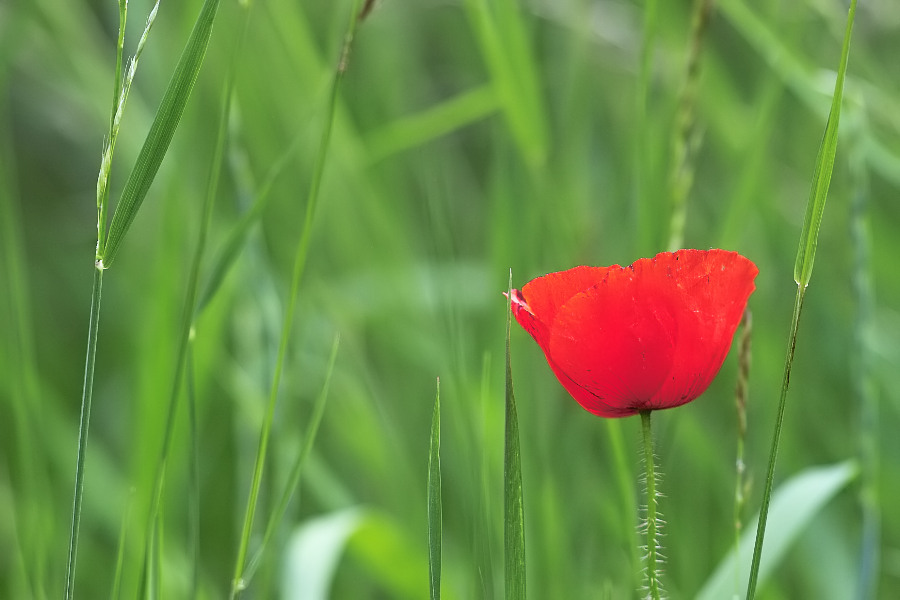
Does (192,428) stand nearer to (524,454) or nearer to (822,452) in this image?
(524,454)

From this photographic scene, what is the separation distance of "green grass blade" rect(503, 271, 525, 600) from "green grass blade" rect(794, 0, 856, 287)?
9cm

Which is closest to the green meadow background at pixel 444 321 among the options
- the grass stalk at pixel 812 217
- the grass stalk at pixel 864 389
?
the grass stalk at pixel 864 389

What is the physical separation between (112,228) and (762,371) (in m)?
0.73

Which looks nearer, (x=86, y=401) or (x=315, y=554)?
(x=86, y=401)

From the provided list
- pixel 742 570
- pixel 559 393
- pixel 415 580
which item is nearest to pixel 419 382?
pixel 559 393

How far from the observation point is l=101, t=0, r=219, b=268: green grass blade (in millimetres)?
292

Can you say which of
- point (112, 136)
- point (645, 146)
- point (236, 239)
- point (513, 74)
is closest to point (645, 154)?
point (645, 146)

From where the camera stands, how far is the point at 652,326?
1.02 ft

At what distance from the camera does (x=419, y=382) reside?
934 millimetres

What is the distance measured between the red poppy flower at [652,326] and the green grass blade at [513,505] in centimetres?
3

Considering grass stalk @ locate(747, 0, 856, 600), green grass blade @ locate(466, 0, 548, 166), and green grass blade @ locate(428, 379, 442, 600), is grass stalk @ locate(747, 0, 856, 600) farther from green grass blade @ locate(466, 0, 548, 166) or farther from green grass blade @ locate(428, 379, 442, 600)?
green grass blade @ locate(466, 0, 548, 166)

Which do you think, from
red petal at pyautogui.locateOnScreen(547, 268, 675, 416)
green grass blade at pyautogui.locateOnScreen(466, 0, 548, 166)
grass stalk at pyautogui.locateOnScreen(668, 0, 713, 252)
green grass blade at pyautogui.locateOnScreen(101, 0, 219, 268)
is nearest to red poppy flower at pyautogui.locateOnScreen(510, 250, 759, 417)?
red petal at pyautogui.locateOnScreen(547, 268, 675, 416)

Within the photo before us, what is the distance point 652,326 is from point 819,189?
70mm

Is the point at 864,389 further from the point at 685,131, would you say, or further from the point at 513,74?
the point at 513,74
